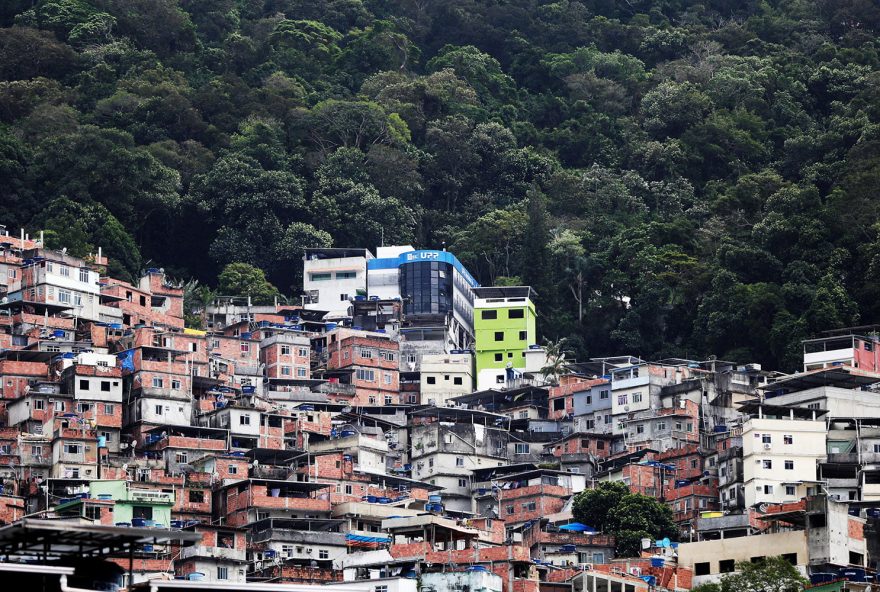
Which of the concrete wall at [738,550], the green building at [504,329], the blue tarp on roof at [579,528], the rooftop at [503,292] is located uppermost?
the rooftop at [503,292]

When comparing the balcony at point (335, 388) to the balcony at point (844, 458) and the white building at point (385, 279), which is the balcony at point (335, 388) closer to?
the white building at point (385, 279)

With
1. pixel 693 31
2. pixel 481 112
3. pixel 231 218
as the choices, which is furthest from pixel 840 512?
pixel 693 31

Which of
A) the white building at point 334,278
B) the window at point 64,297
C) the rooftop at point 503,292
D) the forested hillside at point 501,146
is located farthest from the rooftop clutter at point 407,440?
the forested hillside at point 501,146

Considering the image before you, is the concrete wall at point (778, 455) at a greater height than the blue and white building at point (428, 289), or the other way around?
the blue and white building at point (428, 289)

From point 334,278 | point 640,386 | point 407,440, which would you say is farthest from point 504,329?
point 407,440

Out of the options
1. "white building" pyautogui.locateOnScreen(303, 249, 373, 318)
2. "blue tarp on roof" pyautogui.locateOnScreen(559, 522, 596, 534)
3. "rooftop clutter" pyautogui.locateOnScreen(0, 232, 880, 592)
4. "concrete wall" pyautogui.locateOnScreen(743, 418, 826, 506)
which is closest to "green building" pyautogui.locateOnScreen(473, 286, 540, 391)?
"rooftop clutter" pyautogui.locateOnScreen(0, 232, 880, 592)

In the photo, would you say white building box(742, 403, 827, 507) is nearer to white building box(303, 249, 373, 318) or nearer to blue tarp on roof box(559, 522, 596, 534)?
blue tarp on roof box(559, 522, 596, 534)
